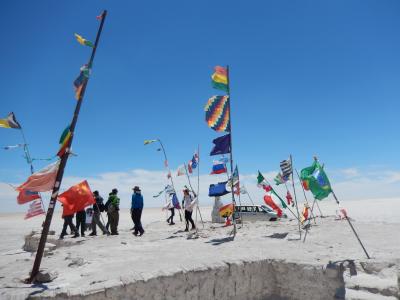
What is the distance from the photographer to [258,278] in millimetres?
6535

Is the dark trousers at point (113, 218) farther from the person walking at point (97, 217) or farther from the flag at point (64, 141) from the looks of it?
the flag at point (64, 141)

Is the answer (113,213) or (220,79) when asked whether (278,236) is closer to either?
(220,79)

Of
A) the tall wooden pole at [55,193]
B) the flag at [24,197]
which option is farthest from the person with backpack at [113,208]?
the tall wooden pole at [55,193]

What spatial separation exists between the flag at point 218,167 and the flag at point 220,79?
2916mm

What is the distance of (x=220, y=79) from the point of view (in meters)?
11.4

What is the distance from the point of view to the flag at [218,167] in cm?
1233

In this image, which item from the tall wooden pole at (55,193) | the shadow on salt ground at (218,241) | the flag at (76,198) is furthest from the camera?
the shadow on salt ground at (218,241)

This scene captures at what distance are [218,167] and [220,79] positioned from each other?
3.46 m

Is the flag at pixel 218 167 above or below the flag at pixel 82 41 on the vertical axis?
below

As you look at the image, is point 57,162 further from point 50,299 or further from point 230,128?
point 230,128

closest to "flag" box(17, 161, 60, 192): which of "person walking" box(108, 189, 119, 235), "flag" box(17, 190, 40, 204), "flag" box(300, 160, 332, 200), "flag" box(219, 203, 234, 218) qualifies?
"flag" box(17, 190, 40, 204)

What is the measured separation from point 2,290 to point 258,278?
4.65 meters

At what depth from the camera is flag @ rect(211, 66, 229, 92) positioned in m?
11.3

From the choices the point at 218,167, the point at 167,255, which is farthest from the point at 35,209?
the point at 218,167
